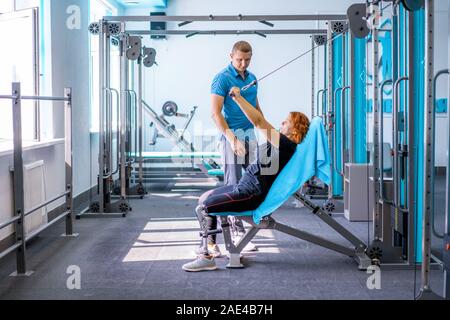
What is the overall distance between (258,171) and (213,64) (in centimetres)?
654

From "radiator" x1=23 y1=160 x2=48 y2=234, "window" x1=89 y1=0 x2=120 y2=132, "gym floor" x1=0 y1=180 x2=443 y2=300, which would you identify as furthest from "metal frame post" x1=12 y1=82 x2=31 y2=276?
"window" x1=89 y1=0 x2=120 y2=132

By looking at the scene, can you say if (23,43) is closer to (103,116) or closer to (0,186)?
(103,116)

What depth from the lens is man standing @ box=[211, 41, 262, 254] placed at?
13.1 ft

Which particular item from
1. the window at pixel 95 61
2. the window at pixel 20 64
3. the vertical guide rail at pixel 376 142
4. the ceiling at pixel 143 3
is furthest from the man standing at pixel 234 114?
the ceiling at pixel 143 3

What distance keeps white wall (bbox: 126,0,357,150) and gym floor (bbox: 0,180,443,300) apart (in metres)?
4.88

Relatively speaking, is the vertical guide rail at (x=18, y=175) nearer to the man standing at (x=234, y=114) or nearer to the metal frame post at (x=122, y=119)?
the man standing at (x=234, y=114)

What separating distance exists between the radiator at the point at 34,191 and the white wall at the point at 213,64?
5.22 metres

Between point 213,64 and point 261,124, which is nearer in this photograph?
point 261,124

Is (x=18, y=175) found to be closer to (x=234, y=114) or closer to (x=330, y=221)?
(x=234, y=114)

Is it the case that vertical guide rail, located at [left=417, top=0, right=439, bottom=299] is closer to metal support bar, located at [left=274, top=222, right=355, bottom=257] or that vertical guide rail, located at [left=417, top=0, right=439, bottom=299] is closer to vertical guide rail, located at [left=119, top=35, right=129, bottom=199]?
Result: metal support bar, located at [left=274, top=222, right=355, bottom=257]

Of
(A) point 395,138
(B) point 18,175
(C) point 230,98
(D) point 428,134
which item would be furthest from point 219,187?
(D) point 428,134

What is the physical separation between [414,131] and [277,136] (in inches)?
32.2

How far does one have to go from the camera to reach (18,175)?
3.54 m

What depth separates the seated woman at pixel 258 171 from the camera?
11.9 ft
